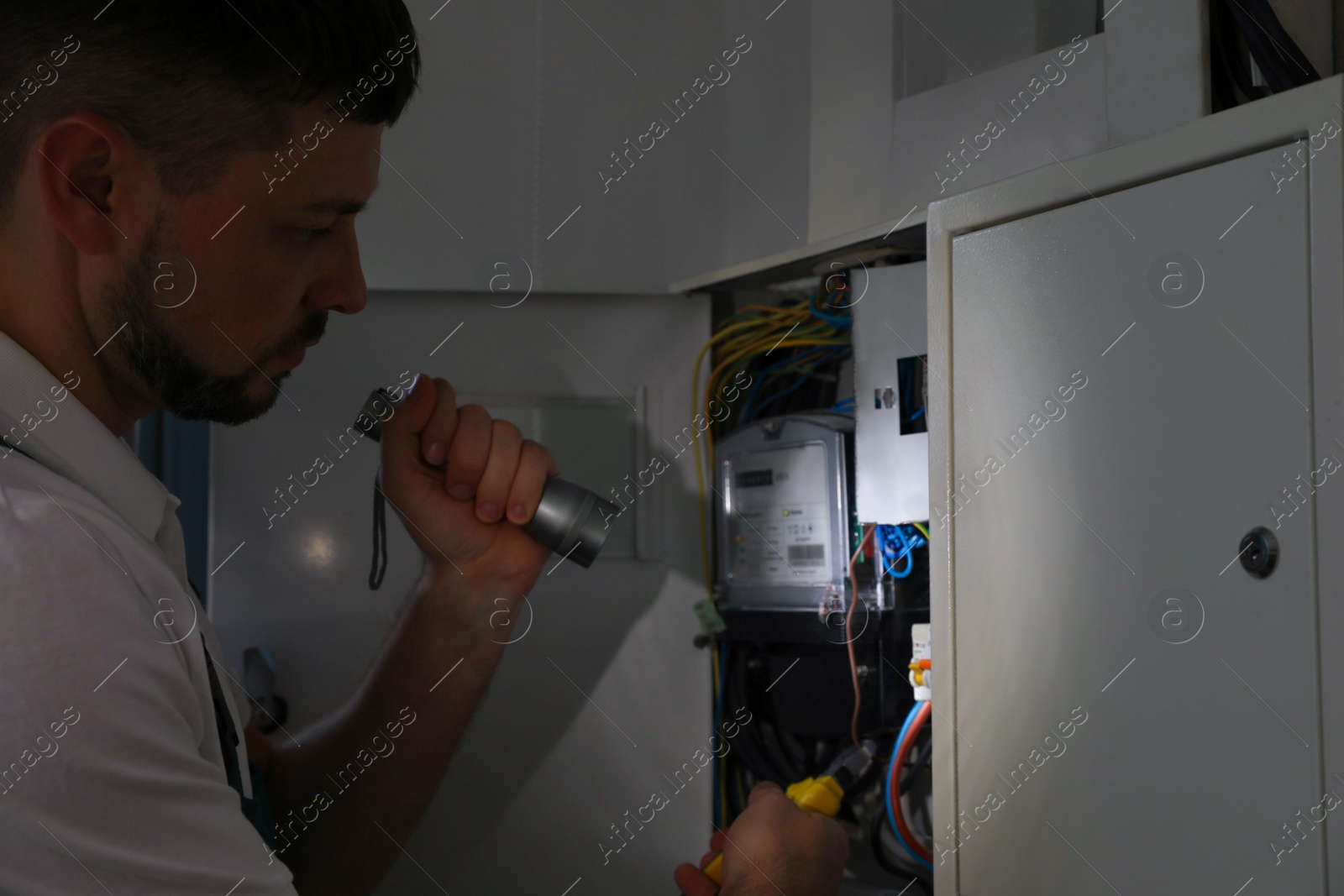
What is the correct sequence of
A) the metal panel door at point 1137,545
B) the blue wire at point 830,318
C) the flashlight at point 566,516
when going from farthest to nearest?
the blue wire at point 830,318 < the flashlight at point 566,516 < the metal panel door at point 1137,545

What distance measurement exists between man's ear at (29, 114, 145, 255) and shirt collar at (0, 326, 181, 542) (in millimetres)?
95

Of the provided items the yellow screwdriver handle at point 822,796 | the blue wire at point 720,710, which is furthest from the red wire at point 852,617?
the blue wire at point 720,710

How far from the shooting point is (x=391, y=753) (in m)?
1.11

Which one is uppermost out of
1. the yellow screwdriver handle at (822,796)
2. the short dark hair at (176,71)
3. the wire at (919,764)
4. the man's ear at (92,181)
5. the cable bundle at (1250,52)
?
the cable bundle at (1250,52)

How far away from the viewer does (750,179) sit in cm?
154

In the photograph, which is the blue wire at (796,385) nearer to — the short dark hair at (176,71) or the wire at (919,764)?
the wire at (919,764)

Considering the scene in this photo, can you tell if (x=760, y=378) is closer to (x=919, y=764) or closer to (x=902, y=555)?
(x=902, y=555)

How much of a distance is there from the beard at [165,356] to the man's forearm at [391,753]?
0.34 m

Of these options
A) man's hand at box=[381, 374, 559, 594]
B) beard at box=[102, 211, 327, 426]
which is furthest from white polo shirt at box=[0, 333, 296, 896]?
man's hand at box=[381, 374, 559, 594]

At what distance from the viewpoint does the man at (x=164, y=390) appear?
53cm

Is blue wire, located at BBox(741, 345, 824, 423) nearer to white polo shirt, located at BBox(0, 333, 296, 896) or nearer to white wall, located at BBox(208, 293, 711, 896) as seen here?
white wall, located at BBox(208, 293, 711, 896)

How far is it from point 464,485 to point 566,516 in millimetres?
121

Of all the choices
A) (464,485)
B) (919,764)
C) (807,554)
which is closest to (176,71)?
(464,485)

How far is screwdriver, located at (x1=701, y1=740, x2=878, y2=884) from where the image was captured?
3.94ft
